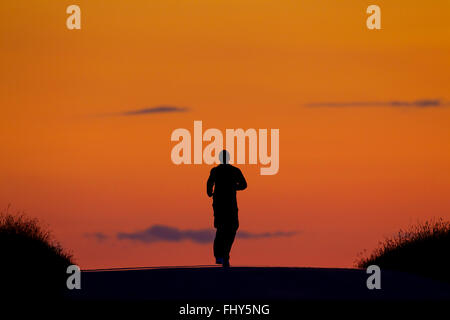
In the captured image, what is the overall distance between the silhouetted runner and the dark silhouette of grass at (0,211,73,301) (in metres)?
3.31

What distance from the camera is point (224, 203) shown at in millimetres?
18844

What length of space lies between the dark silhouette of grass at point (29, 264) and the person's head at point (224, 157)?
395 cm

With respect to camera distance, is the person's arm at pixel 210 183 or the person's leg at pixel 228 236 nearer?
the person's arm at pixel 210 183

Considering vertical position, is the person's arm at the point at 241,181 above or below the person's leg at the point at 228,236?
above

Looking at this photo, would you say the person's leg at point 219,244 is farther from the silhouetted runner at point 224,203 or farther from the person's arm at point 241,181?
the person's arm at point 241,181

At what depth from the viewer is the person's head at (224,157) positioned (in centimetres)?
1852

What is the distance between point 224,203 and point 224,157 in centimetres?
103

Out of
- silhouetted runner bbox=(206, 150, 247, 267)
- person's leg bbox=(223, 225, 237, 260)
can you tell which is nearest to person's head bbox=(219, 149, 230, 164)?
silhouetted runner bbox=(206, 150, 247, 267)

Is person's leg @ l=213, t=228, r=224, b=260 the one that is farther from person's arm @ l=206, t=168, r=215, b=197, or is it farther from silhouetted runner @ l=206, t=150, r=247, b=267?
person's arm @ l=206, t=168, r=215, b=197

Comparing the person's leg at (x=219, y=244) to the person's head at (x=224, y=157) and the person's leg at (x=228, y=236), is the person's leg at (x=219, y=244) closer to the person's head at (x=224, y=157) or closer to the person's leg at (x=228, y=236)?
the person's leg at (x=228, y=236)

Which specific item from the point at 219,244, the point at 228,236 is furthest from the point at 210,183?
the point at 219,244

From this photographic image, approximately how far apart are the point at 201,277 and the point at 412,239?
7.54m

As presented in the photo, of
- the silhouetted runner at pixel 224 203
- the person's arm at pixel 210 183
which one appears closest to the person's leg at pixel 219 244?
the silhouetted runner at pixel 224 203
